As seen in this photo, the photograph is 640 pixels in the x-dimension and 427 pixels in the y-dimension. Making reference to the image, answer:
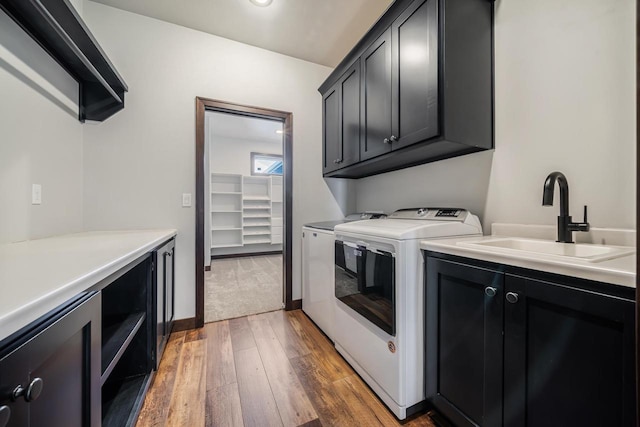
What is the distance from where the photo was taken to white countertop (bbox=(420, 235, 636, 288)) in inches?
26.1

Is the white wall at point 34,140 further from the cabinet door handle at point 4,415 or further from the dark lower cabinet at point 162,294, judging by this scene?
the cabinet door handle at point 4,415

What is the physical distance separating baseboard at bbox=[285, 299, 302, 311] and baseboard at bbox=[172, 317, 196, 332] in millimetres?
869

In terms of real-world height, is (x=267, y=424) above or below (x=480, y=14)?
below

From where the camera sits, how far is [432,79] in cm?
138

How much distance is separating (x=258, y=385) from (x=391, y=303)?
0.95m

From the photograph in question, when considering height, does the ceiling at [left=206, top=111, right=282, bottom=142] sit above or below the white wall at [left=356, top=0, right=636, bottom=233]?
above

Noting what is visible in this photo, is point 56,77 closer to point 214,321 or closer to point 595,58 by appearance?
point 214,321

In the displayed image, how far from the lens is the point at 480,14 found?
4.85ft

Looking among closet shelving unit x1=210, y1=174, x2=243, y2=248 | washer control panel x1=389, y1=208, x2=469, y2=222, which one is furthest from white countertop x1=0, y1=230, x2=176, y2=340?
closet shelving unit x1=210, y1=174, x2=243, y2=248

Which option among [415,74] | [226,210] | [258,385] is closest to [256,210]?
[226,210]

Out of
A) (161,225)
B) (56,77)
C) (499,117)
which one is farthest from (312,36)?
(161,225)

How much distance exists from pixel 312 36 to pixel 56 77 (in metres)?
1.92

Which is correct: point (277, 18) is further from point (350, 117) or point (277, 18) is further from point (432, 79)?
point (432, 79)

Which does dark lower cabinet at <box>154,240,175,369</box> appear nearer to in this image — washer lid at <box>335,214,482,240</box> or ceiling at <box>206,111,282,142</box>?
washer lid at <box>335,214,482,240</box>
